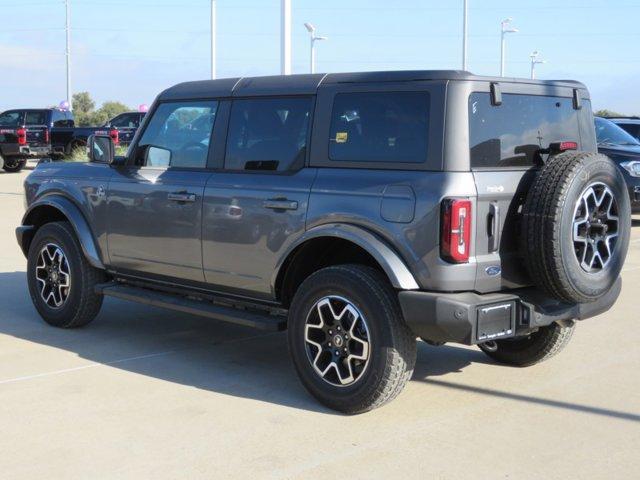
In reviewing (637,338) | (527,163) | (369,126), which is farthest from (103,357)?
(637,338)

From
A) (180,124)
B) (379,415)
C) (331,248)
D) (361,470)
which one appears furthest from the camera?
(180,124)

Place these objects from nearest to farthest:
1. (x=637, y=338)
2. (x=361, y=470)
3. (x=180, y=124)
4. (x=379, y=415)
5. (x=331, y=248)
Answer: (x=361, y=470)
(x=379, y=415)
(x=331, y=248)
(x=180, y=124)
(x=637, y=338)

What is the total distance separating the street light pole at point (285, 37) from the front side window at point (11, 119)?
15.5 metres

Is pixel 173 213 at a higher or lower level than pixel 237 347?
higher

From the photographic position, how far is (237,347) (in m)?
6.54

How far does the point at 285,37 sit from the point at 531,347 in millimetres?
10828

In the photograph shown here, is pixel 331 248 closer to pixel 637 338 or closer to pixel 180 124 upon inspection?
pixel 180 124

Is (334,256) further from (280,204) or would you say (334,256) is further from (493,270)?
(493,270)

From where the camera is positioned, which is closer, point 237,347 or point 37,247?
point 237,347

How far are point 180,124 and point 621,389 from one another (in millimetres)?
3521

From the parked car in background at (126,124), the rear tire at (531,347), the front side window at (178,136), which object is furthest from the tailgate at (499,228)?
the parked car in background at (126,124)

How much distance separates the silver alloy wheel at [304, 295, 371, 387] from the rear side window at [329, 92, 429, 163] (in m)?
0.87

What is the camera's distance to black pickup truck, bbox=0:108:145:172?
84.6 feet

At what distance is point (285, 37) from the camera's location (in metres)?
15.5
